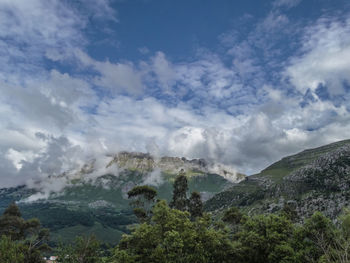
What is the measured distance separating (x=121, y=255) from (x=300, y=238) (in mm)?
30816

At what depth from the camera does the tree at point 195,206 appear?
276 ft

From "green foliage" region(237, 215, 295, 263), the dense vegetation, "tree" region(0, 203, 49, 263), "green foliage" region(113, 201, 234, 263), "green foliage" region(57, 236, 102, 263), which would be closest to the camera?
"green foliage" region(113, 201, 234, 263)

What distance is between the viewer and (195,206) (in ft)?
282

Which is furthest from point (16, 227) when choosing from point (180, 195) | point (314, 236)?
point (314, 236)

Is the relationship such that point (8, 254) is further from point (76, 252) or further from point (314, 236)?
point (314, 236)

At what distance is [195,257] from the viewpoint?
41219 mm

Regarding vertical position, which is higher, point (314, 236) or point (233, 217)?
point (233, 217)

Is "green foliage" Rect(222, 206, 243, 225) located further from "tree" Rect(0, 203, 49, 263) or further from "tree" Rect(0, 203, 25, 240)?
"tree" Rect(0, 203, 25, 240)

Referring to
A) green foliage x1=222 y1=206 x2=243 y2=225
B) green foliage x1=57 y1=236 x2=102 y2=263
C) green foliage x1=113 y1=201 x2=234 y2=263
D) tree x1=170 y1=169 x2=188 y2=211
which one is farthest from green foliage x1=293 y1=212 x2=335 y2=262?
green foliage x1=222 y1=206 x2=243 y2=225

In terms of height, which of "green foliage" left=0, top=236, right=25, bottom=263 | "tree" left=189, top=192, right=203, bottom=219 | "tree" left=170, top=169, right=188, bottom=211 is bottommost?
"green foliage" left=0, top=236, right=25, bottom=263

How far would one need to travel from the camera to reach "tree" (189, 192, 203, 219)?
84.2 m

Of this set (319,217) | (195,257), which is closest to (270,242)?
(319,217)

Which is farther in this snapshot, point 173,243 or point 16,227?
point 16,227

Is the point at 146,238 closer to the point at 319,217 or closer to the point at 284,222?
the point at 284,222
